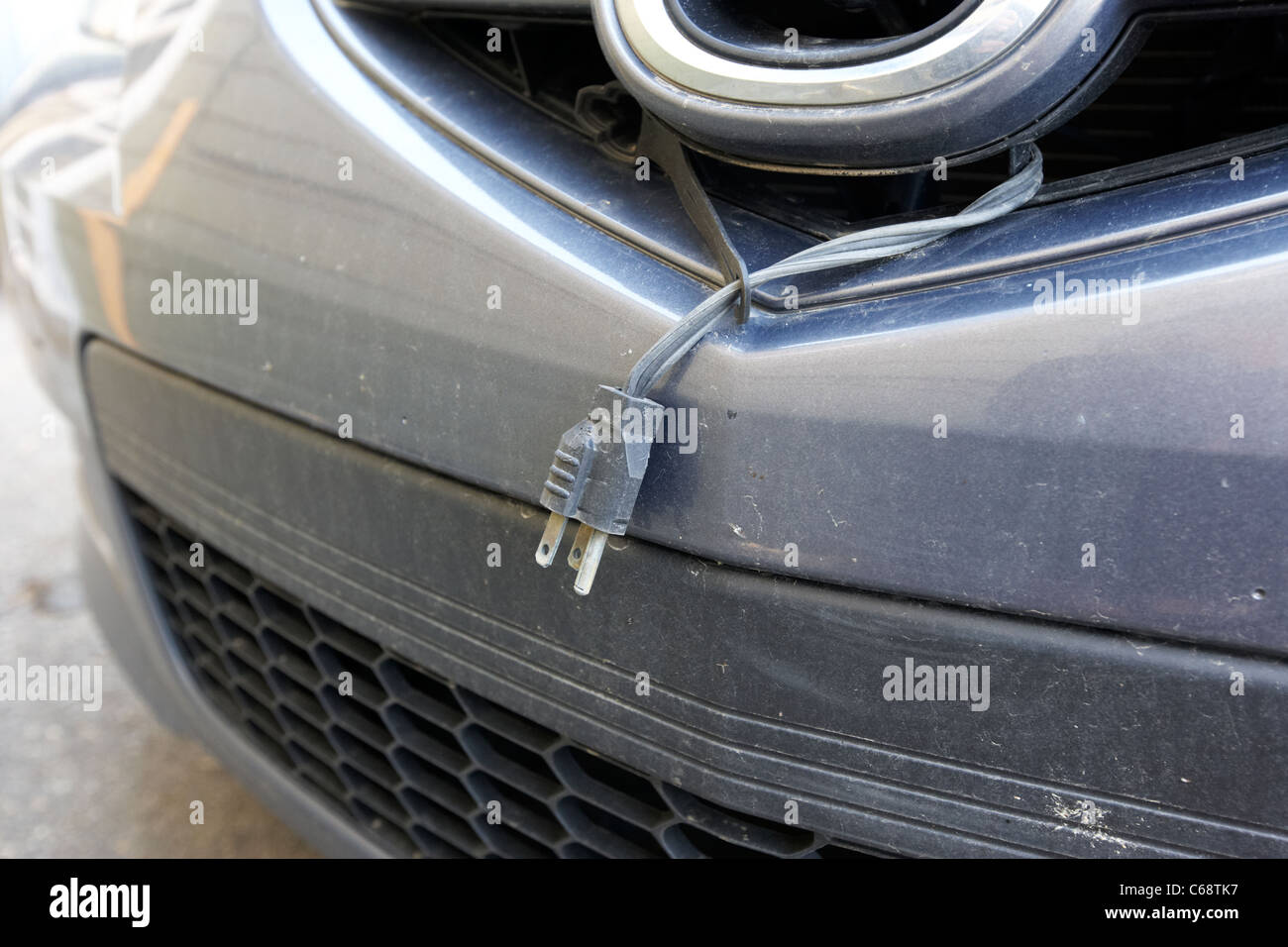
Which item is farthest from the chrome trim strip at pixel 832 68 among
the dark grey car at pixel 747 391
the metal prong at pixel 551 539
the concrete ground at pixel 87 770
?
the concrete ground at pixel 87 770

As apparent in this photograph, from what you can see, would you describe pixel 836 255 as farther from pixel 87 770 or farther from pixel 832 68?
pixel 87 770

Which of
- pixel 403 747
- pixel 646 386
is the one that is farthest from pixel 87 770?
pixel 646 386

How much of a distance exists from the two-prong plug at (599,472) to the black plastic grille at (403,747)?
27cm

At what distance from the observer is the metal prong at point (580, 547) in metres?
0.85

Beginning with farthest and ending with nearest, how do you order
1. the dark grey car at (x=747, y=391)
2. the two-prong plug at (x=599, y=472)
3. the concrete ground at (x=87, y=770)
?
the concrete ground at (x=87, y=770)
the two-prong plug at (x=599, y=472)
the dark grey car at (x=747, y=391)

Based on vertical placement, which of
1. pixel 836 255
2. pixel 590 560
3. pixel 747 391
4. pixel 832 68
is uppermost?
pixel 832 68

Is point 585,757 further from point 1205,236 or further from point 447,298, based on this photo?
point 1205,236

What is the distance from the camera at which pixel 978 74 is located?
75 cm

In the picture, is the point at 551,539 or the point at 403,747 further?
the point at 403,747

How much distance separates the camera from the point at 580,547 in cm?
86

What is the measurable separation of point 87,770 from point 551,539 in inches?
63.6

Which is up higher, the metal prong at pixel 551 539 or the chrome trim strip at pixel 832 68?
the chrome trim strip at pixel 832 68

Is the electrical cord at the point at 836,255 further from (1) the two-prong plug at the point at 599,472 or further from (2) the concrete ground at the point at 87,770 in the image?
(2) the concrete ground at the point at 87,770

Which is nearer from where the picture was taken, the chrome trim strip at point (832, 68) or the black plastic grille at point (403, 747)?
the chrome trim strip at point (832, 68)
